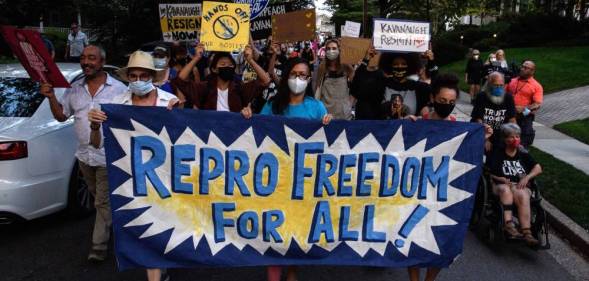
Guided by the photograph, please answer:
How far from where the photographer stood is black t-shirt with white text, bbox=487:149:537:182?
5.40 m

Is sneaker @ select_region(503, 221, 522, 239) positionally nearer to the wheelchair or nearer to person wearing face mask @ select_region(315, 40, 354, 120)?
the wheelchair

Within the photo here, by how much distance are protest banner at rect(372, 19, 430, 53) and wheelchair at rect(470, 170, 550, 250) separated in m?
1.65

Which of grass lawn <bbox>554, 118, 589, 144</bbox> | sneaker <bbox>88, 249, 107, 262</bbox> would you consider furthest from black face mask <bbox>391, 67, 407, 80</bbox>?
grass lawn <bbox>554, 118, 589, 144</bbox>

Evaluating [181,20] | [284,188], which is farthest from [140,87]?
[181,20]

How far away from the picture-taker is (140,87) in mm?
3963

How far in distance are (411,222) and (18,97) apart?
3.92 m

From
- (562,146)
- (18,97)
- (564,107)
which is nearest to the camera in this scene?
(18,97)

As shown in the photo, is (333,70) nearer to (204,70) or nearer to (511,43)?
(204,70)

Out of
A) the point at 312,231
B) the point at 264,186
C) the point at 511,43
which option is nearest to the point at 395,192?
the point at 312,231

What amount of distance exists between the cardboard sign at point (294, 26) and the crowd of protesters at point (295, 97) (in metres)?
0.73

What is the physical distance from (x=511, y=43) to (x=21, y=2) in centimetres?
2705

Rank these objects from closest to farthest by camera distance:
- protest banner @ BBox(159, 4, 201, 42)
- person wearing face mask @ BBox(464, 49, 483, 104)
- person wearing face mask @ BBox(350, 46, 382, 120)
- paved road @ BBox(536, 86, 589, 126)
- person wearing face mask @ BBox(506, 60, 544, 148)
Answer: person wearing face mask @ BBox(350, 46, 382, 120) → person wearing face mask @ BBox(506, 60, 544, 148) → protest banner @ BBox(159, 4, 201, 42) → paved road @ BBox(536, 86, 589, 126) → person wearing face mask @ BBox(464, 49, 483, 104)

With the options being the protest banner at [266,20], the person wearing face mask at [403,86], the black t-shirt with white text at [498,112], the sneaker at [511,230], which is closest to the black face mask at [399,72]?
the person wearing face mask at [403,86]

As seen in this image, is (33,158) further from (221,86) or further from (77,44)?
(77,44)
